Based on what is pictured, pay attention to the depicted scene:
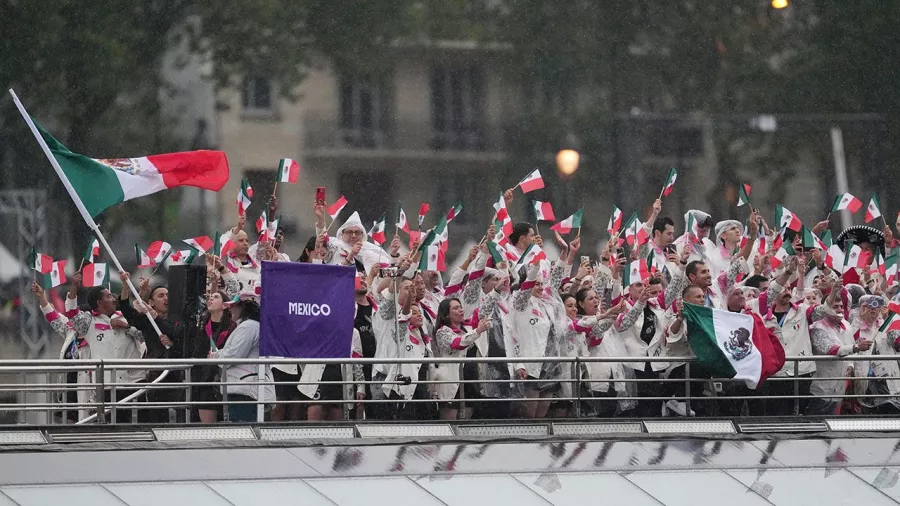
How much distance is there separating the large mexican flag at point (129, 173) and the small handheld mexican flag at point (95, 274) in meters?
0.76

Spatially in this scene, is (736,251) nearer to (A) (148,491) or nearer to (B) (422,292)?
(B) (422,292)

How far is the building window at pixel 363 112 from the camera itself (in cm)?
2264

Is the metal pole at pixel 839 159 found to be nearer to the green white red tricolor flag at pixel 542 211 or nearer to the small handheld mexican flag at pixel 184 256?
the green white red tricolor flag at pixel 542 211

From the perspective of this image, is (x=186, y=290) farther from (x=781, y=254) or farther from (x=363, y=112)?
(x=363, y=112)

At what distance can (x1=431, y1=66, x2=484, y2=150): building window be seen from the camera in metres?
23.5

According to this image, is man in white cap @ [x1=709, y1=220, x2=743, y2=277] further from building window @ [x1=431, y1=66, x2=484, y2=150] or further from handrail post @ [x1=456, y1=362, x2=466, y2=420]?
building window @ [x1=431, y1=66, x2=484, y2=150]

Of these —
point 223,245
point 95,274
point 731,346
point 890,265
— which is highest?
point 223,245

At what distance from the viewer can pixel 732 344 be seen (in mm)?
13352

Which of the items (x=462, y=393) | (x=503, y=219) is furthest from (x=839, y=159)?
(x=462, y=393)

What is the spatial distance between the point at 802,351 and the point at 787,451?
1274mm

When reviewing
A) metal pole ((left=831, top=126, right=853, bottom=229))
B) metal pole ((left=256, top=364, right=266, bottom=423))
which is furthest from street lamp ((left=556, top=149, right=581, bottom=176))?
metal pole ((left=256, top=364, right=266, bottom=423))

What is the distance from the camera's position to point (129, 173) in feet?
44.7

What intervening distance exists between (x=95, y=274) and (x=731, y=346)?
208 inches

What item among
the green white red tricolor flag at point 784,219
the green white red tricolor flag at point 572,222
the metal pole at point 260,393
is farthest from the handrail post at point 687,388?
the metal pole at point 260,393
